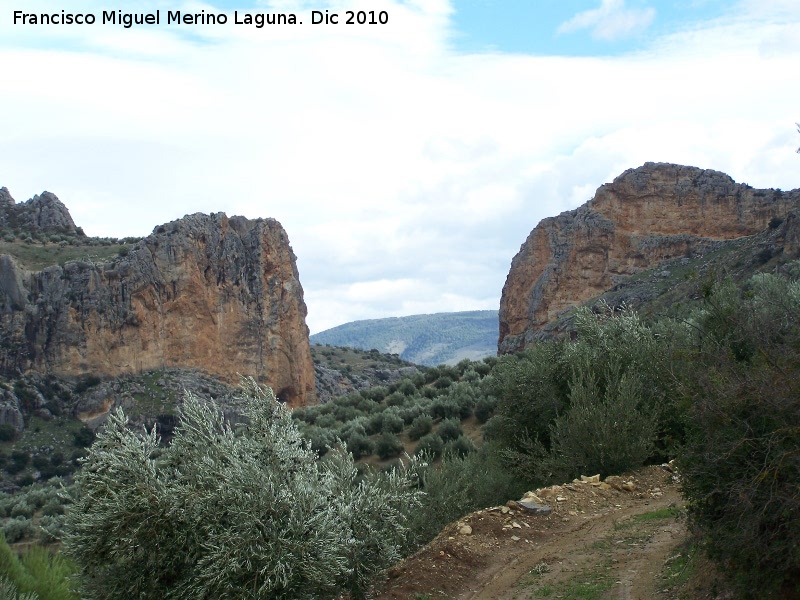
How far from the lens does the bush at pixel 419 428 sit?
2552 centimetres

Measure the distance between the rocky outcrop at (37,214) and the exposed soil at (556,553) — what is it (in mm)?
60230

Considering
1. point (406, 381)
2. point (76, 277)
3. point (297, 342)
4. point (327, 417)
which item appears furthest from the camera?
point (297, 342)

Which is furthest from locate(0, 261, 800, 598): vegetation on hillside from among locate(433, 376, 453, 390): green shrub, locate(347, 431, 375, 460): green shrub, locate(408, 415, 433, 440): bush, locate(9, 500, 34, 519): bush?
locate(433, 376, 453, 390): green shrub

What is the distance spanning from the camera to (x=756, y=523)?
488 centimetres

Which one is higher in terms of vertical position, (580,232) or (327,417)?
(580,232)

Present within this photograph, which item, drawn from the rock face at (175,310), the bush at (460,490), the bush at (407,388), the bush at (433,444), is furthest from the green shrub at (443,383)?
the rock face at (175,310)

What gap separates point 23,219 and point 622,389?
201 feet

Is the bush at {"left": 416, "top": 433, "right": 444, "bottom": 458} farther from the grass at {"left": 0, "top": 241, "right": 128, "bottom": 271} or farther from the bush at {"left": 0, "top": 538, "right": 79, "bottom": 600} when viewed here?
the grass at {"left": 0, "top": 241, "right": 128, "bottom": 271}

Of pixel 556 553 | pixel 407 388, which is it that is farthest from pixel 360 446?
pixel 556 553

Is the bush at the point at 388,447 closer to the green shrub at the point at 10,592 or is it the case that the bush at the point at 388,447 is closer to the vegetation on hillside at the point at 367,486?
the vegetation on hillside at the point at 367,486

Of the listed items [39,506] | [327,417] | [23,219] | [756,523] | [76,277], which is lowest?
[39,506]

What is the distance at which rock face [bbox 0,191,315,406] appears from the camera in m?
50.0

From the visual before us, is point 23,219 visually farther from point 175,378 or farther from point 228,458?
point 228,458

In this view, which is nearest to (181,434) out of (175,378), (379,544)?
(379,544)
